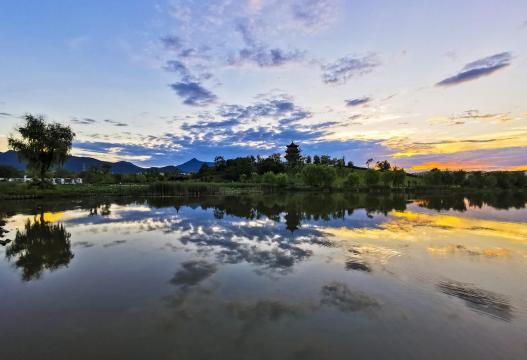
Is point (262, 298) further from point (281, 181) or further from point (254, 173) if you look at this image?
point (254, 173)

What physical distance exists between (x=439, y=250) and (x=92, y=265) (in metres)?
13.8

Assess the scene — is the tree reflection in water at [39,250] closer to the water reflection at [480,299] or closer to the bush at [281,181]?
the water reflection at [480,299]

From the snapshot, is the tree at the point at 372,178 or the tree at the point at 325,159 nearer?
the tree at the point at 372,178

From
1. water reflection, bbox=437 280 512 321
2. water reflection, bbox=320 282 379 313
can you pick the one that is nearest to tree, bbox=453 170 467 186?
water reflection, bbox=437 280 512 321

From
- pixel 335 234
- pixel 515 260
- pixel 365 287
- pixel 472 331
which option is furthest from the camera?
pixel 335 234

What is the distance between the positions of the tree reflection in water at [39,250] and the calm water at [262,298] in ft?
0.24

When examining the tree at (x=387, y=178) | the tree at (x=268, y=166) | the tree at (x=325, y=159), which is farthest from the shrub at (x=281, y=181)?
the tree at (x=325, y=159)

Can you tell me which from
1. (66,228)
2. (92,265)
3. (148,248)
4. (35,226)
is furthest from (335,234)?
(35,226)

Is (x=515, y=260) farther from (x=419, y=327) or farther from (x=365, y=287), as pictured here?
(x=419, y=327)

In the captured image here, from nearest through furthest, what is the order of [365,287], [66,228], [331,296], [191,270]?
[331,296] < [365,287] < [191,270] < [66,228]

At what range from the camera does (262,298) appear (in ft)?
24.1

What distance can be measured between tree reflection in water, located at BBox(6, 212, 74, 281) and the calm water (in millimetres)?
74

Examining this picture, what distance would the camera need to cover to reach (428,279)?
8.80 metres

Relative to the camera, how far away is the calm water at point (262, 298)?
5.25 metres
